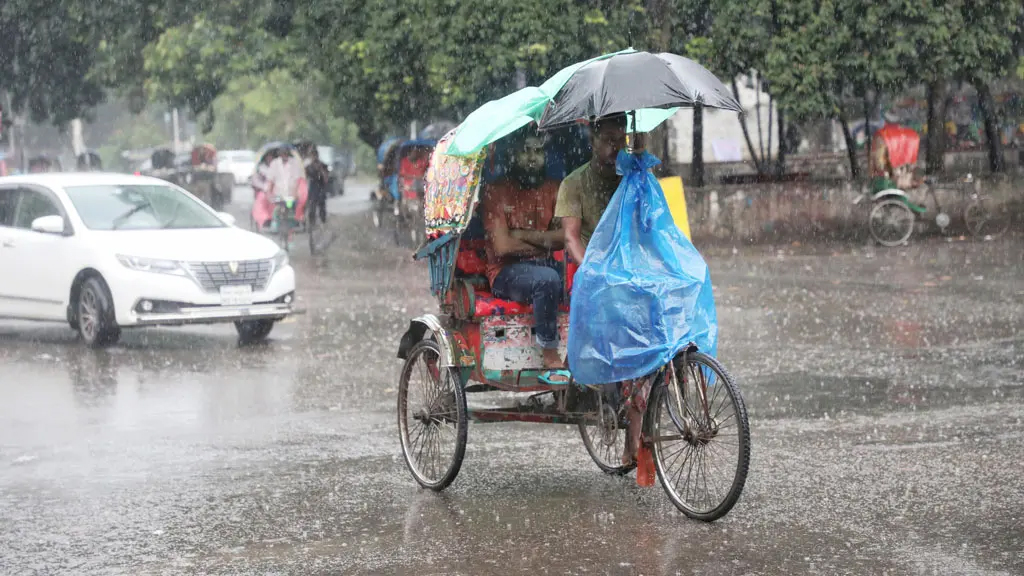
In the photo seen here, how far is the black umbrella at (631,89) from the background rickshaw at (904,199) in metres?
16.8

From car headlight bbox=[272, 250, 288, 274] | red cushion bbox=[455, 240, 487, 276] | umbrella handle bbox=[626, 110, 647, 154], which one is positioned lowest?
car headlight bbox=[272, 250, 288, 274]

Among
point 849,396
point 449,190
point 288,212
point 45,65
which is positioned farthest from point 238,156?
point 449,190

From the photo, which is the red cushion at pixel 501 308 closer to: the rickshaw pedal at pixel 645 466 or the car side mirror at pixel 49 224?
the rickshaw pedal at pixel 645 466

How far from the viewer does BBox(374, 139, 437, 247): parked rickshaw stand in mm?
27953

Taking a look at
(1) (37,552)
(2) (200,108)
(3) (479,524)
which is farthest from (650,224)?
(2) (200,108)

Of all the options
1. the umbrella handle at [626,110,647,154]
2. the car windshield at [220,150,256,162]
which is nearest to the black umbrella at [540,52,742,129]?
the umbrella handle at [626,110,647,154]

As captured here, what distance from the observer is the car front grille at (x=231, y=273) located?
12844mm

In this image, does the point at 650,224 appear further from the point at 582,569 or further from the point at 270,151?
the point at 270,151

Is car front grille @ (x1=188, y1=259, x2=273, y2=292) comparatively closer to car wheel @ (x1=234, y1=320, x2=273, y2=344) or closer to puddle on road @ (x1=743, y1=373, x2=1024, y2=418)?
car wheel @ (x1=234, y1=320, x2=273, y2=344)

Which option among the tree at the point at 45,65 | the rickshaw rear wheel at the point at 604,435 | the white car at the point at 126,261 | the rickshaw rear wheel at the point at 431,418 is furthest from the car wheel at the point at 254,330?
the tree at the point at 45,65

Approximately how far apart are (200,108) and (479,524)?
102 ft

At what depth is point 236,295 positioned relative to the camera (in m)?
12.9

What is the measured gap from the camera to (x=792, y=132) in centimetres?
3366

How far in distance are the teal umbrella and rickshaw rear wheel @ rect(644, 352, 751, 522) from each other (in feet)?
4.20
